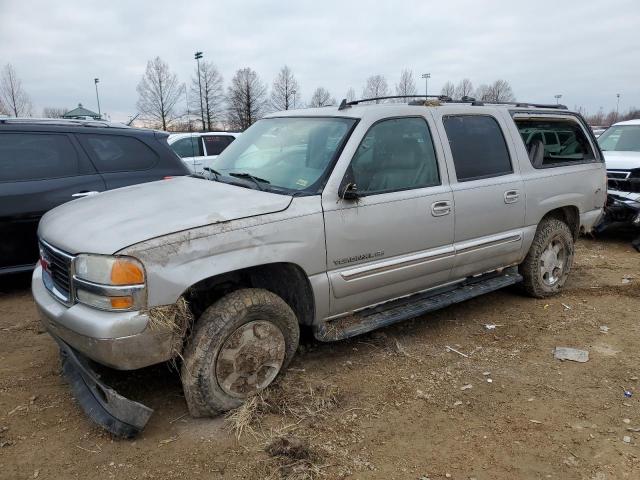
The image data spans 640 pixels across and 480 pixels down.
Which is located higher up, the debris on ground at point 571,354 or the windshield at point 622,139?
the windshield at point 622,139

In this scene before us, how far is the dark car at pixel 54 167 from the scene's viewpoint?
5000 mm

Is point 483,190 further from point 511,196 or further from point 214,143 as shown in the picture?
point 214,143

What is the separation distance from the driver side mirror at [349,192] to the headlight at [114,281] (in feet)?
4.58

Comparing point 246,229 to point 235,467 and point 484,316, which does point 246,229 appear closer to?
point 235,467

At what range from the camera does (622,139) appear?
30.6 feet

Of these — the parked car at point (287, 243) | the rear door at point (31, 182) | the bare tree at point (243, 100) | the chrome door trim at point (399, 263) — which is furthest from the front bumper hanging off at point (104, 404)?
the bare tree at point (243, 100)

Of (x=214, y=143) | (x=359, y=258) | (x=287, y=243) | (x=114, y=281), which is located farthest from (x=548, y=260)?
(x=214, y=143)

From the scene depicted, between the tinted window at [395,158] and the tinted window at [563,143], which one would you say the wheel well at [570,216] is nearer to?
the tinted window at [563,143]

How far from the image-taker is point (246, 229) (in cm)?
308

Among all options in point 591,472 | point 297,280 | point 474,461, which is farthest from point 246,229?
point 591,472

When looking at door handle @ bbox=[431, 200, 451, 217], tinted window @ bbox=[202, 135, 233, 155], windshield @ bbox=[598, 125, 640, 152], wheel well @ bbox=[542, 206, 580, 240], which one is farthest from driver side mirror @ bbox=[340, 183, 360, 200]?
tinted window @ bbox=[202, 135, 233, 155]

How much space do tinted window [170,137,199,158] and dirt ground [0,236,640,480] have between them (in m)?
8.03

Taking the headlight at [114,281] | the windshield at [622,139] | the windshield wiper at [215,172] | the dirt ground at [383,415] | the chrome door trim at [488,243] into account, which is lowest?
the dirt ground at [383,415]

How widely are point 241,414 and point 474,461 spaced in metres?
1.35
